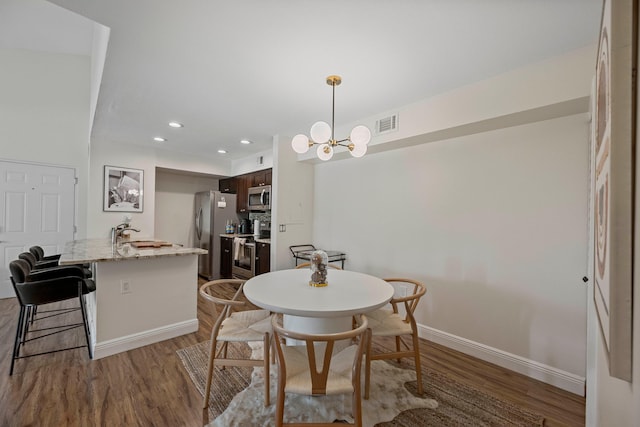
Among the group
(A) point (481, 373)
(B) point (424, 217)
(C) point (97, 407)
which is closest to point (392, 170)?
(B) point (424, 217)

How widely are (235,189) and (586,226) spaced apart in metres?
5.40

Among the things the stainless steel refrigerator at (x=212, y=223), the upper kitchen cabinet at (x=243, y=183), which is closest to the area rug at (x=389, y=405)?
the stainless steel refrigerator at (x=212, y=223)

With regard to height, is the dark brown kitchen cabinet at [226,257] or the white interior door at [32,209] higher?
the white interior door at [32,209]

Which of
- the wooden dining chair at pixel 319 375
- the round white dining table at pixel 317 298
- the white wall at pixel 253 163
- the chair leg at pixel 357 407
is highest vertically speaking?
the white wall at pixel 253 163

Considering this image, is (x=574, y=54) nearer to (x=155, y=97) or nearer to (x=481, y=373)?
(x=481, y=373)

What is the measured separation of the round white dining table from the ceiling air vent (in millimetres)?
1656

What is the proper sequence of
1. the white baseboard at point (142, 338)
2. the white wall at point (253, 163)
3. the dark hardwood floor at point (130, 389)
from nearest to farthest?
the dark hardwood floor at point (130, 389)
the white baseboard at point (142, 338)
the white wall at point (253, 163)

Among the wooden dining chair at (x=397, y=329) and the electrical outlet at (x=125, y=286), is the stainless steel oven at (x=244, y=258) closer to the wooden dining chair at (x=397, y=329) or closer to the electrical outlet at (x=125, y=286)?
the electrical outlet at (x=125, y=286)

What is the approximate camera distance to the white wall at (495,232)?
2.18 meters

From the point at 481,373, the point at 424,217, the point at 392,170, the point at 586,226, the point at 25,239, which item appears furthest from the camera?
the point at 25,239

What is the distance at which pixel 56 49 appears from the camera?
170 inches

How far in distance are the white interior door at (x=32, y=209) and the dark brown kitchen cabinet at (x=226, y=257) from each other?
2359 mm

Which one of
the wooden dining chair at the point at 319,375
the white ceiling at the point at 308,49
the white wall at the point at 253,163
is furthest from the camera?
the white wall at the point at 253,163

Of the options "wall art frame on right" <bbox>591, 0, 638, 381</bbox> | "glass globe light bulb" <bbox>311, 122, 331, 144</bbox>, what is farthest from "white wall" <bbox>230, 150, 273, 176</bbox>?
"wall art frame on right" <bbox>591, 0, 638, 381</bbox>
